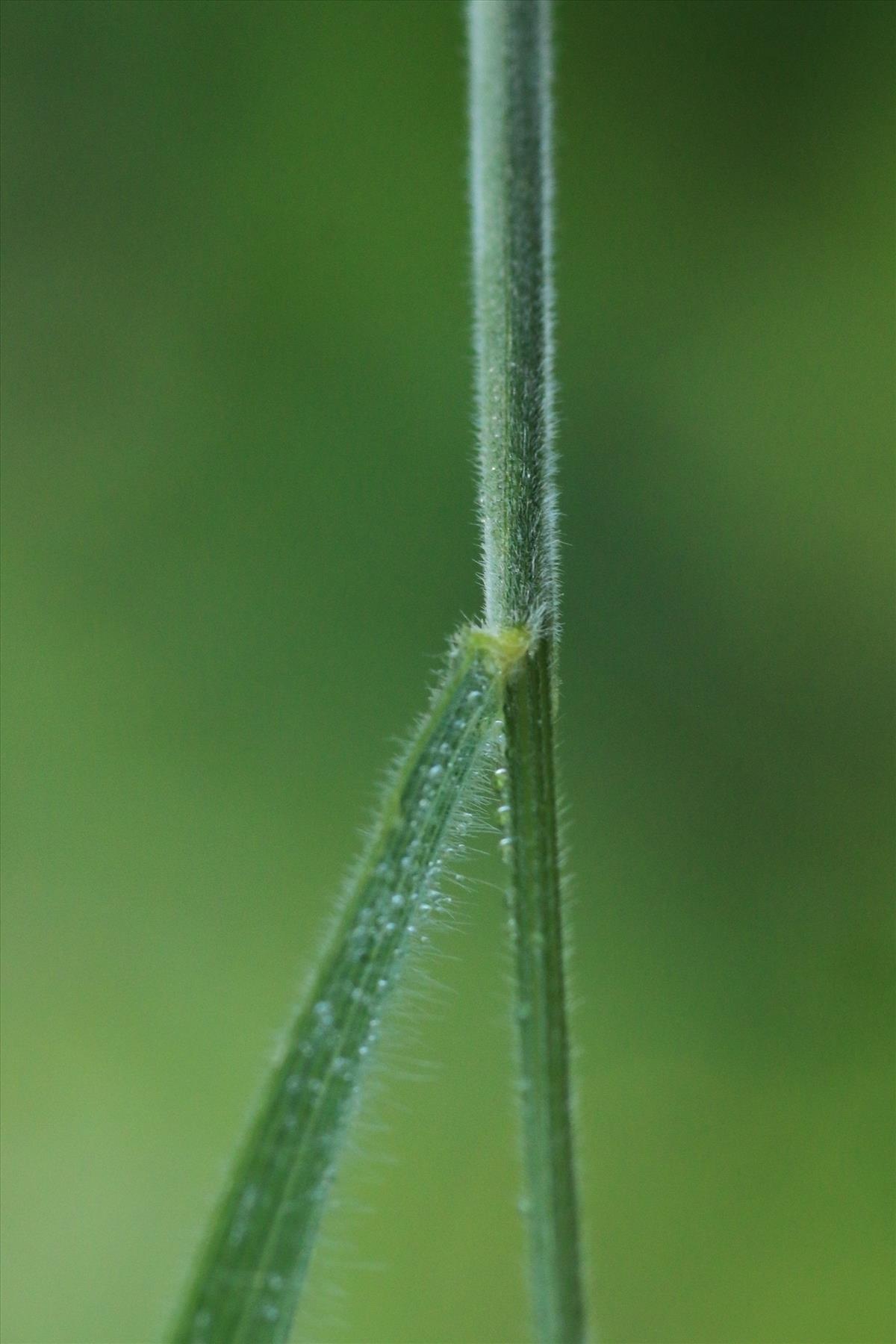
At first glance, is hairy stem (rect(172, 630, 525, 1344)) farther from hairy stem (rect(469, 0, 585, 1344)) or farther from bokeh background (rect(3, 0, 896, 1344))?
bokeh background (rect(3, 0, 896, 1344))

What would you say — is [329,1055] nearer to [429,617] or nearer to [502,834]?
[502,834]

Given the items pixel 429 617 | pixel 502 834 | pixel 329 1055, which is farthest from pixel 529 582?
pixel 429 617

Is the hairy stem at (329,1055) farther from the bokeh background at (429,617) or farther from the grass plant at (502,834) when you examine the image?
the bokeh background at (429,617)

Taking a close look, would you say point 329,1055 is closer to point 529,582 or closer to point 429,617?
point 529,582

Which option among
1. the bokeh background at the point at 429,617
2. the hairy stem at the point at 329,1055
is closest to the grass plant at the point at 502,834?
the hairy stem at the point at 329,1055

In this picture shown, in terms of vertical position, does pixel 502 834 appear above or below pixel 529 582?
below

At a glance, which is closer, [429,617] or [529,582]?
[529,582]
